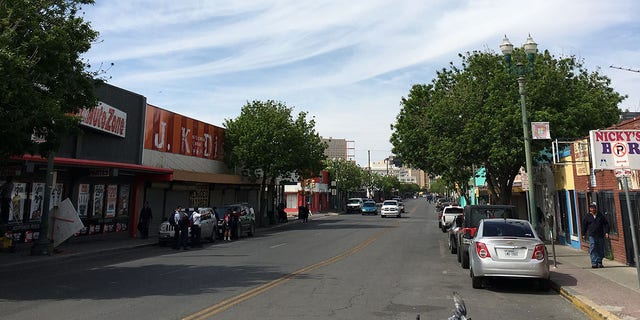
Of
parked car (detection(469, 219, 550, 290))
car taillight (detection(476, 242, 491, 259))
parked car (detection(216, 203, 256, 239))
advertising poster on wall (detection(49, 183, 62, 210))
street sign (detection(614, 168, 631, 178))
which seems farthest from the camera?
parked car (detection(216, 203, 256, 239))

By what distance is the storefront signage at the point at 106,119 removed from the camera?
21.7 meters

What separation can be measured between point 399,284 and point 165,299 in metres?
5.25

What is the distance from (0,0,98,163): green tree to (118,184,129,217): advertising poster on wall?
40.5 ft

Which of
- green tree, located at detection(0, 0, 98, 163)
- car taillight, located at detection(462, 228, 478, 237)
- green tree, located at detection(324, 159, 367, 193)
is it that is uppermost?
green tree, located at detection(324, 159, 367, 193)

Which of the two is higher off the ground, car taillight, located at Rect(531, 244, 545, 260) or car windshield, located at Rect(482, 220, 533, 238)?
car windshield, located at Rect(482, 220, 533, 238)

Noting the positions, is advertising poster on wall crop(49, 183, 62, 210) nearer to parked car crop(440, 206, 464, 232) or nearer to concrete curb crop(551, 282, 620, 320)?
concrete curb crop(551, 282, 620, 320)

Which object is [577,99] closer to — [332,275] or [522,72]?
[522,72]

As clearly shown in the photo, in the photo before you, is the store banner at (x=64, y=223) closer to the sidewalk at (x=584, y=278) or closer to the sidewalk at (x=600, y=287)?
the sidewalk at (x=584, y=278)

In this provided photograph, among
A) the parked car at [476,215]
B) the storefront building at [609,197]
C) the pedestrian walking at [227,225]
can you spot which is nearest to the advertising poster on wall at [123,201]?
the pedestrian walking at [227,225]

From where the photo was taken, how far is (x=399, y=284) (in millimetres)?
11141

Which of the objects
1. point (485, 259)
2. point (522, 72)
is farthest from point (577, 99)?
point (485, 259)

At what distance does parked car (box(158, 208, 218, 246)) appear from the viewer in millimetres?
21359

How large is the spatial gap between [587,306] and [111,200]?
870 inches

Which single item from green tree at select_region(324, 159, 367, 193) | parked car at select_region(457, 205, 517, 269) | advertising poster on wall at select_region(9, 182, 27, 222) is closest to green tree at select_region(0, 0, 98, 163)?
advertising poster on wall at select_region(9, 182, 27, 222)
